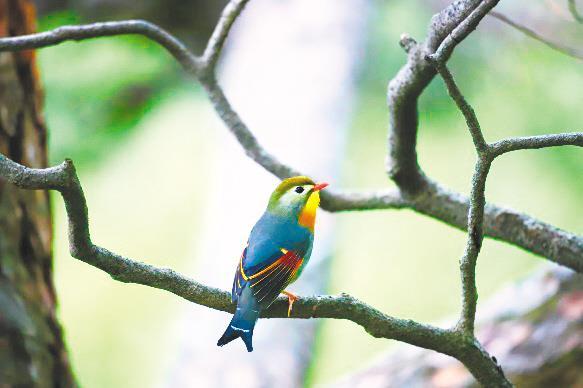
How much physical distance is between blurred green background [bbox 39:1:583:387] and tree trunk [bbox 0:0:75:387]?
798 mm

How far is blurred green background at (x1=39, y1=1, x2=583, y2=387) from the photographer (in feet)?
5.98

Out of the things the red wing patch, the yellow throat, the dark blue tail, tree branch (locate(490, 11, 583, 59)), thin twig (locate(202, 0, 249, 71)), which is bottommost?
the dark blue tail

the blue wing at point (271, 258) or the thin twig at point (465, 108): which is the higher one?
the thin twig at point (465, 108)

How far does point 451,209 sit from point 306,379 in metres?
0.89

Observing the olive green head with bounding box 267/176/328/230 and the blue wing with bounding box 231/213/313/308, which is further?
the olive green head with bounding box 267/176/328/230

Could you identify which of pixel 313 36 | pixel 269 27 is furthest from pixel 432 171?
pixel 269 27

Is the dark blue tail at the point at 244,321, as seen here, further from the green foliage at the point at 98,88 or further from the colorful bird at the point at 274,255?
the green foliage at the point at 98,88

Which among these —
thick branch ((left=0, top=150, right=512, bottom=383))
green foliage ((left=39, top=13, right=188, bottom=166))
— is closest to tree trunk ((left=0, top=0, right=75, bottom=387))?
thick branch ((left=0, top=150, right=512, bottom=383))

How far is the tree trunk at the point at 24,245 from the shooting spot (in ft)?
3.06

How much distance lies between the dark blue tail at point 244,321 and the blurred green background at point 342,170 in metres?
1.16

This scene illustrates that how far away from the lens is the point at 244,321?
62 centimetres

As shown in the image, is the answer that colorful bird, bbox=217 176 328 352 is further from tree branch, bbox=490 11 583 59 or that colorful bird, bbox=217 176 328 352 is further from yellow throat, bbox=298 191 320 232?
tree branch, bbox=490 11 583 59

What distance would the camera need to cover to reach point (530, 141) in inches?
23.9

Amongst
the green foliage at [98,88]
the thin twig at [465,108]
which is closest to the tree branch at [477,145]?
the thin twig at [465,108]
